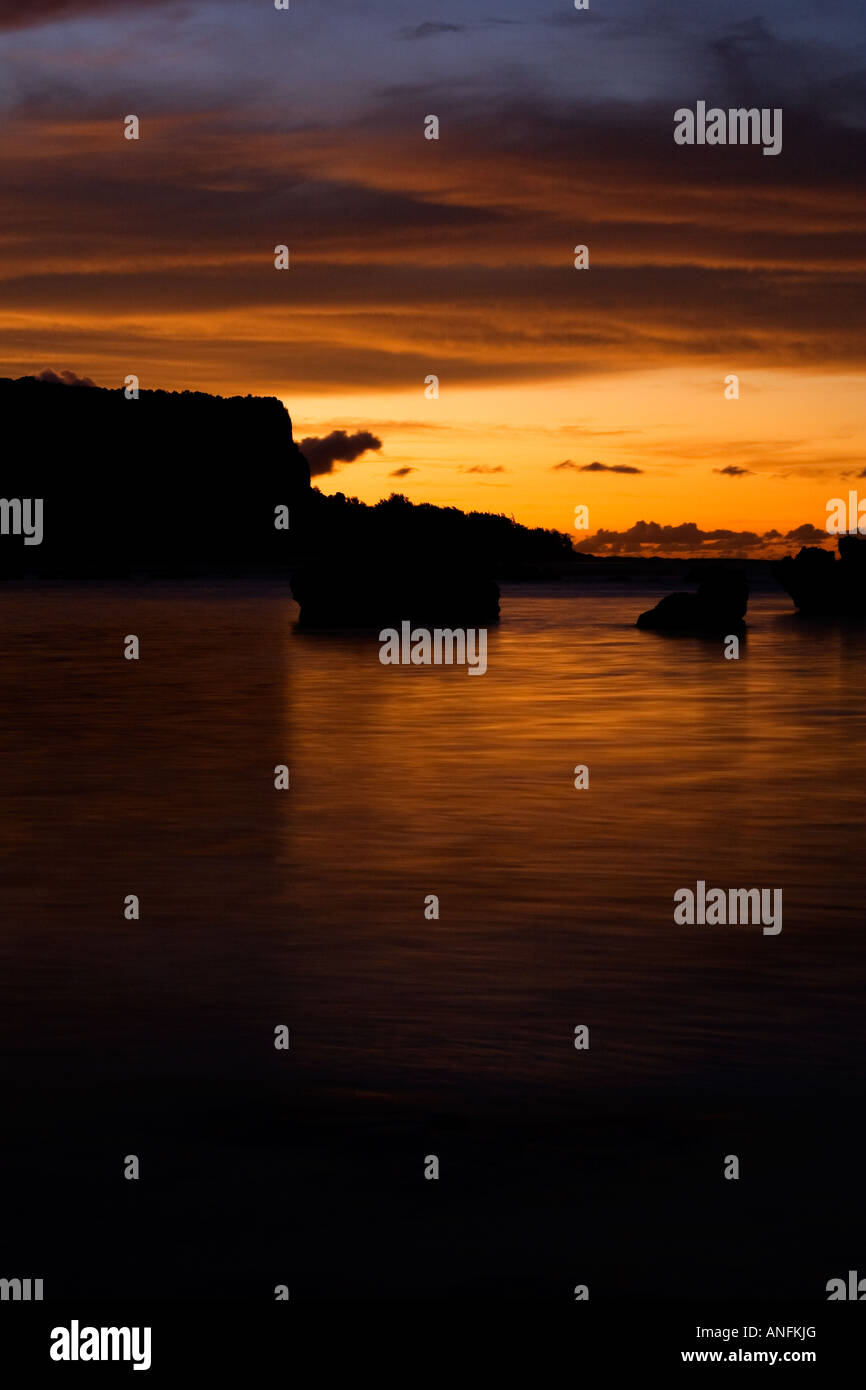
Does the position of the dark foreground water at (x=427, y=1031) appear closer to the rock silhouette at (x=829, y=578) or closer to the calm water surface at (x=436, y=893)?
the calm water surface at (x=436, y=893)

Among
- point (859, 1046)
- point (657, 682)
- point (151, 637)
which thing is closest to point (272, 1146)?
point (859, 1046)

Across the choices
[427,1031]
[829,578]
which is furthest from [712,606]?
[427,1031]

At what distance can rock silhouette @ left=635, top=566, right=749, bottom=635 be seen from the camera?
76.6 m

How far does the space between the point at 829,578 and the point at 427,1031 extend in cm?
8854

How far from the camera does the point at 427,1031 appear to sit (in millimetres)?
10172

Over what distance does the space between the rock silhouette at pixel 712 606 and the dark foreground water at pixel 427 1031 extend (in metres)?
51.8

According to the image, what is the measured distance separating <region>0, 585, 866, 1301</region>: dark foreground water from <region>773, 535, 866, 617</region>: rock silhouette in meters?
69.2

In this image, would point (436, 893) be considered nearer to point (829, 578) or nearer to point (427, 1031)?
point (427, 1031)

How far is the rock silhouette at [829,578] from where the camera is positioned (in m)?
92.3

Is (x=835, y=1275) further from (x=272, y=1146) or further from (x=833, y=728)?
(x=833, y=728)

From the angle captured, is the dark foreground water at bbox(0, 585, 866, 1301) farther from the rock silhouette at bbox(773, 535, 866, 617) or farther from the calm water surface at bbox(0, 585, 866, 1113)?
the rock silhouette at bbox(773, 535, 866, 617)

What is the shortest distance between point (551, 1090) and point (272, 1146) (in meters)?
1.61

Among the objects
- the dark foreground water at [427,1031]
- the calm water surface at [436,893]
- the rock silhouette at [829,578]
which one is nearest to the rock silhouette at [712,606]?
the rock silhouette at [829,578]
